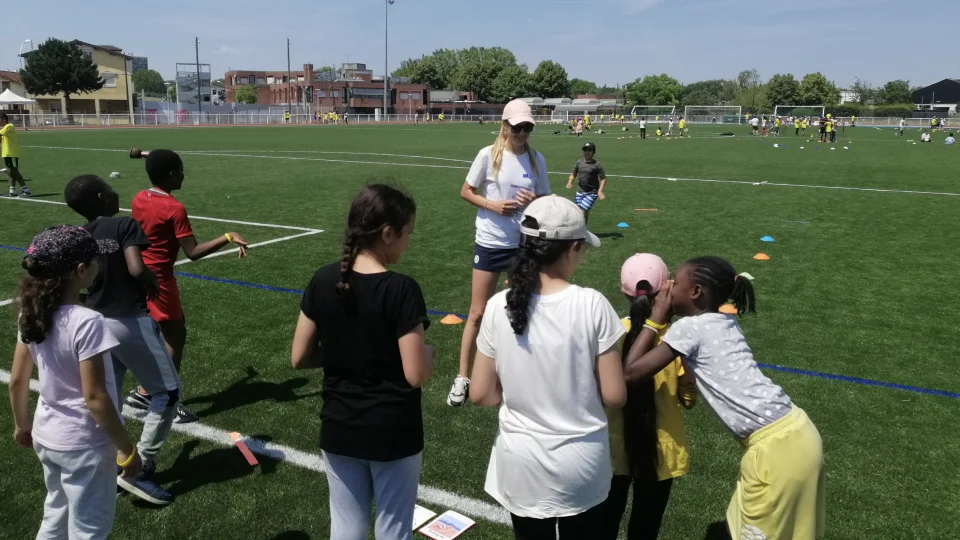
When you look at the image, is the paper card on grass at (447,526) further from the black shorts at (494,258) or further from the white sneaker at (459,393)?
the black shorts at (494,258)

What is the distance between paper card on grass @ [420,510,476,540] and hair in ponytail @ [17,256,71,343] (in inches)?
80.8

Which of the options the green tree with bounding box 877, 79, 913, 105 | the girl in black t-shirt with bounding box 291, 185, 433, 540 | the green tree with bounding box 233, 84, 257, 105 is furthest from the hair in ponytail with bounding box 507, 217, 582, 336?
the green tree with bounding box 877, 79, 913, 105

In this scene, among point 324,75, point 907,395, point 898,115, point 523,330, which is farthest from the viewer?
point 324,75

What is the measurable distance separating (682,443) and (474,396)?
100cm

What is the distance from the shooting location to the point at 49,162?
76.9ft

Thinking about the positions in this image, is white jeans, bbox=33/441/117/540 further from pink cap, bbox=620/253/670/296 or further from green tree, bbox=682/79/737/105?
green tree, bbox=682/79/737/105

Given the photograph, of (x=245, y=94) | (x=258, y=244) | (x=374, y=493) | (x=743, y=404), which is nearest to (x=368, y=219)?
(x=374, y=493)

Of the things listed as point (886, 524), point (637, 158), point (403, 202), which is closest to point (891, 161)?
point (637, 158)

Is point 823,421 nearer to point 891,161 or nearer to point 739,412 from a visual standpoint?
point 739,412

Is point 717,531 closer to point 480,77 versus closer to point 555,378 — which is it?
point 555,378

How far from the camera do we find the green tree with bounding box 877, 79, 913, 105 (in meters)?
133

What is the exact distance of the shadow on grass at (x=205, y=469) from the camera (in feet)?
13.3

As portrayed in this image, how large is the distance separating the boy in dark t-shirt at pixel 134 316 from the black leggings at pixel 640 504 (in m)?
2.51

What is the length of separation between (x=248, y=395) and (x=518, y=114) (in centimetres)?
300
